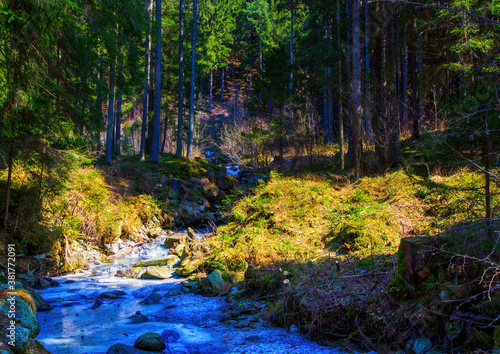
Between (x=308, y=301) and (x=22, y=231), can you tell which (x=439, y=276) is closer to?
(x=308, y=301)

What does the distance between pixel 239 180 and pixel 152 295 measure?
14.4 metres

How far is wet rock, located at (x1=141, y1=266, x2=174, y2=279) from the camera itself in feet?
26.6

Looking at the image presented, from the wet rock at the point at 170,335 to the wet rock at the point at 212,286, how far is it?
163 cm

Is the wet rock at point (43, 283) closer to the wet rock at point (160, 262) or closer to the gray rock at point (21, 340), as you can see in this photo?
the wet rock at point (160, 262)

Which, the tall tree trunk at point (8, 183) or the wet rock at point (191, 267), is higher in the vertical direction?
the tall tree trunk at point (8, 183)

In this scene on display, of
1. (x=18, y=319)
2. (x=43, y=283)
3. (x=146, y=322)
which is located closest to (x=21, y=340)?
(x=18, y=319)

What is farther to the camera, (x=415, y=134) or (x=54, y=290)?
(x=415, y=134)

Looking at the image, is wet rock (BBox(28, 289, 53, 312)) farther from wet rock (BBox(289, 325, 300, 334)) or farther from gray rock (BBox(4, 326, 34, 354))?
wet rock (BBox(289, 325, 300, 334))

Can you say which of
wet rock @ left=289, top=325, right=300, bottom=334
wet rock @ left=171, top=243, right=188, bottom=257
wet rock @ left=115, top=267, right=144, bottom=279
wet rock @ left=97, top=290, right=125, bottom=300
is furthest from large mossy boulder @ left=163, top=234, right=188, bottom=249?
wet rock @ left=289, top=325, right=300, bottom=334

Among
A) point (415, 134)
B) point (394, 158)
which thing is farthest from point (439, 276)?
point (415, 134)

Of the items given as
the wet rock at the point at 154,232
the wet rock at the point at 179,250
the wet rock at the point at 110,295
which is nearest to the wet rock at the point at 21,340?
the wet rock at the point at 110,295

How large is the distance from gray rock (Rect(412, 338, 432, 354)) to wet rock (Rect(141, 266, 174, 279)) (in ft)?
19.8

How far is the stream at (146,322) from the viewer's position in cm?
431

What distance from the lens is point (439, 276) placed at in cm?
398
